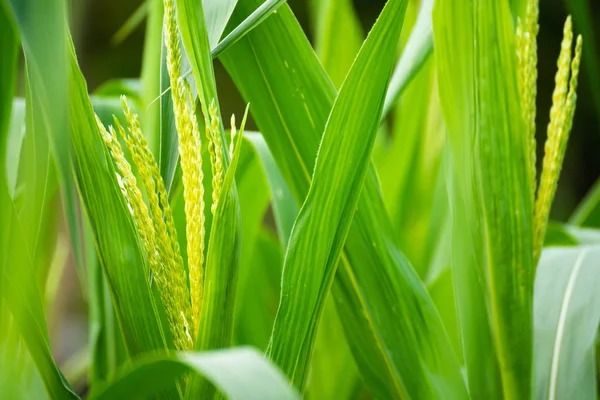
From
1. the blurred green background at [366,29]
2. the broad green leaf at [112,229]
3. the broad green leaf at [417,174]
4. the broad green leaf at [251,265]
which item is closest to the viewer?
the broad green leaf at [112,229]

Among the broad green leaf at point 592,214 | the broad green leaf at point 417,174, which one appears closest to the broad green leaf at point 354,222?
the broad green leaf at point 417,174

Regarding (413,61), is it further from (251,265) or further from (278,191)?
(251,265)

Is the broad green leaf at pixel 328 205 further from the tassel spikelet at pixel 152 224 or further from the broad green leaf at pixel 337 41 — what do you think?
the broad green leaf at pixel 337 41

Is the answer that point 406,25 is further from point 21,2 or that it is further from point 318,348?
point 21,2

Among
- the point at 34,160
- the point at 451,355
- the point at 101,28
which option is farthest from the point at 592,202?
the point at 101,28

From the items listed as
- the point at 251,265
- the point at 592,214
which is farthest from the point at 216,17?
the point at 592,214

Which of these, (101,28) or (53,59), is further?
(101,28)
